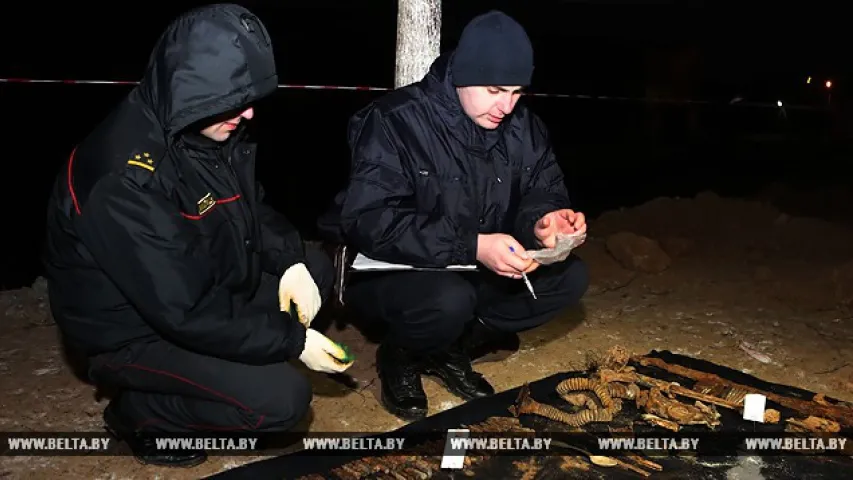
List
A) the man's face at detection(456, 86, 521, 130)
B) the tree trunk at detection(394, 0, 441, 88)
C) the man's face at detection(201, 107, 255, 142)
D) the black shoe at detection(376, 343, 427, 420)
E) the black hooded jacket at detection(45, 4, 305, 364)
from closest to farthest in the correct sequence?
the black hooded jacket at detection(45, 4, 305, 364) → the man's face at detection(201, 107, 255, 142) → the man's face at detection(456, 86, 521, 130) → the black shoe at detection(376, 343, 427, 420) → the tree trunk at detection(394, 0, 441, 88)

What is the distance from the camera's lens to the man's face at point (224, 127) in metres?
2.66

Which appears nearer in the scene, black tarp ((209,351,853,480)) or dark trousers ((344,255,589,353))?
black tarp ((209,351,853,480))

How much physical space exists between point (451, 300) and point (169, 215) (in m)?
1.29

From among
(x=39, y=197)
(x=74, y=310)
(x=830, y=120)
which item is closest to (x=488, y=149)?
(x=74, y=310)

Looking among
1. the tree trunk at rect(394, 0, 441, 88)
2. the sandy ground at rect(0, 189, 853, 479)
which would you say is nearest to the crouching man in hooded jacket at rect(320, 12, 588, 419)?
the sandy ground at rect(0, 189, 853, 479)

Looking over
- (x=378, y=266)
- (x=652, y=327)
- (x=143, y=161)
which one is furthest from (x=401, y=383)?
(x=652, y=327)

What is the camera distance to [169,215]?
2510 mm

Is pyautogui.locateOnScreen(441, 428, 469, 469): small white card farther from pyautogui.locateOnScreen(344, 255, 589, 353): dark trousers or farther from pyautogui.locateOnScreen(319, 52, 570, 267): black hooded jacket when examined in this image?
pyautogui.locateOnScreen(319, 52, 570, 267): black hooded jacket

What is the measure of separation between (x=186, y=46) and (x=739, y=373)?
273 centimetres

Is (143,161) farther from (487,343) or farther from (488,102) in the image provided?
(487,343)

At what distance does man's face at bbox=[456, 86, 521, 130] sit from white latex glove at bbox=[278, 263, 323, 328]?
982 millimetres

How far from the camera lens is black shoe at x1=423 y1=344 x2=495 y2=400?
3.62 m

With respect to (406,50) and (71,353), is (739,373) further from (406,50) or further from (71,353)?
(71,353)

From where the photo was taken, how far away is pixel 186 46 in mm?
2439
